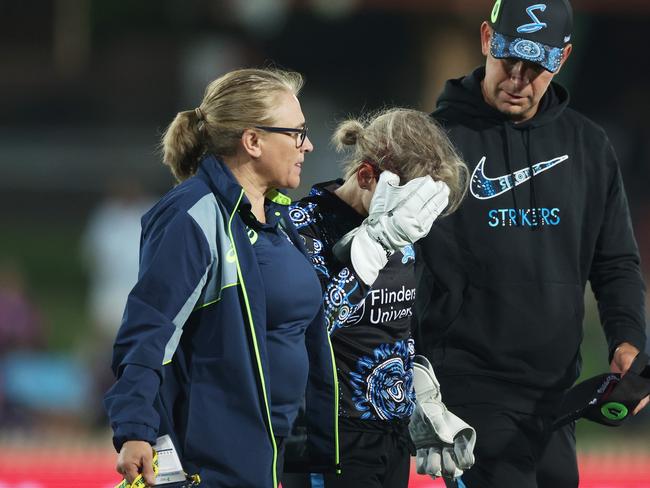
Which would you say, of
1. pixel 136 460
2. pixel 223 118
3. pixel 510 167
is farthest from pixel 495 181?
pixel 136 460

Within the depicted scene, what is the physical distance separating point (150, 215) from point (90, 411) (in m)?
7.44

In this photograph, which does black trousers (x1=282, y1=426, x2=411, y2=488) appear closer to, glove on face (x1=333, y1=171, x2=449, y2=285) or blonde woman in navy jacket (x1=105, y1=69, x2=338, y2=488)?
blonde woman in navy jacket (x1=105, y1=69, x2=338, y2=488)

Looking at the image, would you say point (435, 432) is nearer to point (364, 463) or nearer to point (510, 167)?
point (364, 463)

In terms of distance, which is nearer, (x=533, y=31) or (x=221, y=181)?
(x=221, y=181)

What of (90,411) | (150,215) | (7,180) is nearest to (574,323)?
(150,215)

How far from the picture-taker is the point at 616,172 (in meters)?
4.30

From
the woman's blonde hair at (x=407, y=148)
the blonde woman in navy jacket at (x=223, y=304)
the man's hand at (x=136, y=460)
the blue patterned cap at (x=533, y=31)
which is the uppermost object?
the blue patterned cap at (x=533, y=31)

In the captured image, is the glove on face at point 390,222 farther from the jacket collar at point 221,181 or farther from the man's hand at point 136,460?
the man's hand at point 136,460

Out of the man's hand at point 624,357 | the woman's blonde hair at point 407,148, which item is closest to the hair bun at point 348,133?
the woman's blonde hair at point 407,148

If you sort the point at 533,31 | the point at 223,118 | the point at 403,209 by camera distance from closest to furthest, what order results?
1. the point at 223,118
2. the point at 403,209
3. the point at 533,31

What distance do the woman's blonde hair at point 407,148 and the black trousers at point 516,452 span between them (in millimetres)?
710

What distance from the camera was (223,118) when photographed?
349 centimetres

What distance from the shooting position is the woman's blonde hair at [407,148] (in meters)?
3.84

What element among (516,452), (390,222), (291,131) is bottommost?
(516,452)
